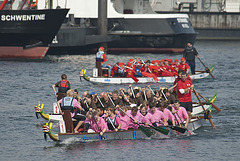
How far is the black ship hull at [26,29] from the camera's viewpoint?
1984 inches

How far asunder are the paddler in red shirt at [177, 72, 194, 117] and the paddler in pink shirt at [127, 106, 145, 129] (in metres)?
2.23

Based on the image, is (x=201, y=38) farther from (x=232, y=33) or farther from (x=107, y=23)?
(x=107, y=23)

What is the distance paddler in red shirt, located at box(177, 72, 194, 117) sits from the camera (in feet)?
81.8

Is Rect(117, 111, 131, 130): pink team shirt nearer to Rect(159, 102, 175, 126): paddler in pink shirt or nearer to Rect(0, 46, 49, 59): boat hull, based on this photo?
Rect(159, 102, 175, 126): paddler in pink shirt

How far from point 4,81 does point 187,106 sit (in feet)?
65.4

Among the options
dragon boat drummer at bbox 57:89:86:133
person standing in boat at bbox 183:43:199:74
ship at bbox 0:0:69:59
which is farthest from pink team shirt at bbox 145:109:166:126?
ship at bbox 0:0:69:59

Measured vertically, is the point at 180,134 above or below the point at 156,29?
below

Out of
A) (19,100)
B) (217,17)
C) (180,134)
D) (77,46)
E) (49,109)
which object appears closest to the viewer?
(180,134)

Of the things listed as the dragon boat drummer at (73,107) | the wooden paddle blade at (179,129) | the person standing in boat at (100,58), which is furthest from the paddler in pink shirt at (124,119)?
the person standing in boat at (100,58)

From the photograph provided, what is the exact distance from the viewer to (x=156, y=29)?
59625 millimetres

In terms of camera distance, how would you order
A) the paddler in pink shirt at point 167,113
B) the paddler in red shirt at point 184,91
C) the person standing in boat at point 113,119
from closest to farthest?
the person standing in boat at point 113,119 → the paddler in pink shirt at point 167,113 → the paddler in red shirt at point 184,91

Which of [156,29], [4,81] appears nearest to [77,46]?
[156,29]

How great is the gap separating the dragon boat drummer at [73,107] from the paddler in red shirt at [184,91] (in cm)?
443

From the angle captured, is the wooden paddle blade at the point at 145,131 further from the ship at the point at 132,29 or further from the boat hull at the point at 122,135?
the ship at the point at 132,29
